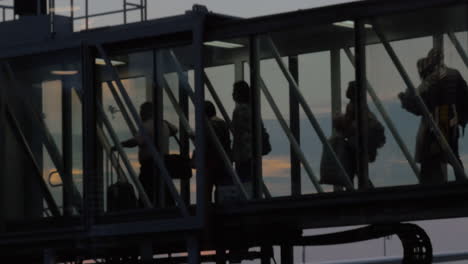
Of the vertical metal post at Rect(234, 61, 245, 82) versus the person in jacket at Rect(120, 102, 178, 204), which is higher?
the vertical metal post at Rect(234, 61, 245, 82)

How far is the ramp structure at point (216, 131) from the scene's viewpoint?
76.9ft

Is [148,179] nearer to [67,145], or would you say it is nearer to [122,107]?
[122,107]

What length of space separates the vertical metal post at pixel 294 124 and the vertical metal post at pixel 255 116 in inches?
22.6

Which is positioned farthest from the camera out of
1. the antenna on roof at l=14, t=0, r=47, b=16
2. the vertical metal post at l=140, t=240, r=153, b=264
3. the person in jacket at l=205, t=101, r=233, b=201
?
the antenna on roof at l=14, t=0, r=47, b=16

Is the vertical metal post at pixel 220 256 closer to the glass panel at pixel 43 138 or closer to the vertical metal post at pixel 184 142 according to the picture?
the vertical metal post at pixel 184 142

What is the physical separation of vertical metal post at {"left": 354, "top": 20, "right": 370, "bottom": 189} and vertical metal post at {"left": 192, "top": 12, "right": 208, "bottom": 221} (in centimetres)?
329

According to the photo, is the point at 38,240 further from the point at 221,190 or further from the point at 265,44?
the point at 265,44

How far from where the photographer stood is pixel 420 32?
23.2 m

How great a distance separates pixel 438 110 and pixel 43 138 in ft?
30.0

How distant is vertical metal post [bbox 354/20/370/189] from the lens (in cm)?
2370

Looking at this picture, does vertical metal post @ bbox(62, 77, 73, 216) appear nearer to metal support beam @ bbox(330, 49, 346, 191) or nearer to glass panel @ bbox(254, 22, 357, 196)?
glass panel @ bbox(254, 22, 357, 196)

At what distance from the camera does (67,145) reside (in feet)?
93.4

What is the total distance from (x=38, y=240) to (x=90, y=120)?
9.02 feet

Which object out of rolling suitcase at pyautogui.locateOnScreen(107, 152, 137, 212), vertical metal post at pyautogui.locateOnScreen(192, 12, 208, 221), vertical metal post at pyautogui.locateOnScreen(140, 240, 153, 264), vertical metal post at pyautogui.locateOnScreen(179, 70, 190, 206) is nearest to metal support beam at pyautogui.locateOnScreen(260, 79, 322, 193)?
vertical metal post at pyautogui.locateOnScreen(192, 12, 208, 221)
